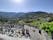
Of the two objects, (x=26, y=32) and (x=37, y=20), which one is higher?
(x=37, y=20)

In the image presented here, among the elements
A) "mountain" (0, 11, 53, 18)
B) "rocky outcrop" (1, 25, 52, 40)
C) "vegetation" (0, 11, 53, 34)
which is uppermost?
"mountain" (0, 11, 53, 18)

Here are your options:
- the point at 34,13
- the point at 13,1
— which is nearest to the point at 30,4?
the point at 34,13

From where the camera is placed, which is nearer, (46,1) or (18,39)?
(18,39)

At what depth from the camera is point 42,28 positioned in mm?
1742

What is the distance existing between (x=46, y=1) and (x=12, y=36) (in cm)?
84

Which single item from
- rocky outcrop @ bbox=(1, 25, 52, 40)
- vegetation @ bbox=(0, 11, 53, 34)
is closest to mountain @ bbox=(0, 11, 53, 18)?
vegetation @ bbox=(0, 11, 53, 34)

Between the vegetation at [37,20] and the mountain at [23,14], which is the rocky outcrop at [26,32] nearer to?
the vegetation at [37,20]

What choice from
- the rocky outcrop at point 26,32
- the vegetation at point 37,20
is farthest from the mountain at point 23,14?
the rocky outcrop at point 26,32

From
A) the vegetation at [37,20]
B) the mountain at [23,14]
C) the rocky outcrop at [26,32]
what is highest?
the mountain at [23,14]

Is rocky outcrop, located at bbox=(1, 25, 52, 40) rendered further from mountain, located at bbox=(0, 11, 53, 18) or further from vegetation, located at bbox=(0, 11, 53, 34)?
mountain, located at bbox=(0, 11, 53, 18)

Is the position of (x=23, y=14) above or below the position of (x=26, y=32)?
above

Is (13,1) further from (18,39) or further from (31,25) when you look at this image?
(18,39)

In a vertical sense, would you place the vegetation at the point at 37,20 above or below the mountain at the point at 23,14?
below

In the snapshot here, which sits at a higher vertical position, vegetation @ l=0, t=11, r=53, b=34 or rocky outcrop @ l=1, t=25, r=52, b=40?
vegetation @ l=0, t=11, r=53, b=34
